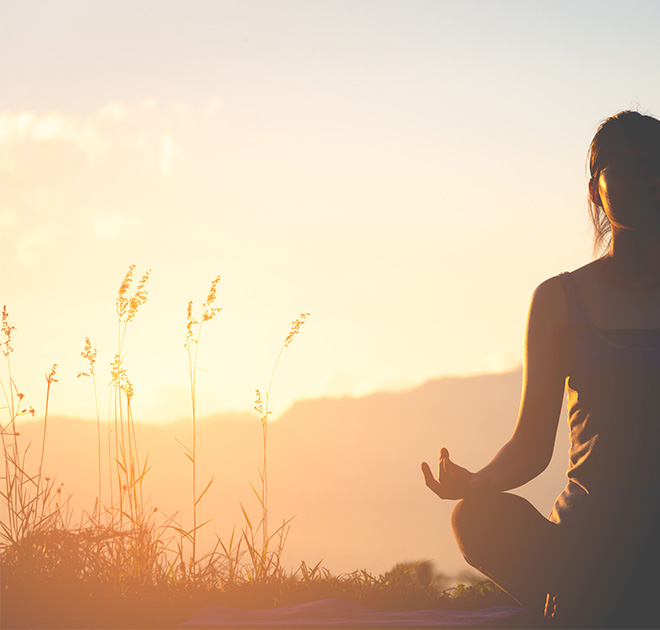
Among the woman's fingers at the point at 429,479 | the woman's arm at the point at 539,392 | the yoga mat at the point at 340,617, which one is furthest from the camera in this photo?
the yoga mat at the point at 340,617

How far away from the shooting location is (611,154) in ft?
7.25

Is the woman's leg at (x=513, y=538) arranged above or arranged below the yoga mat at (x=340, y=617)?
above

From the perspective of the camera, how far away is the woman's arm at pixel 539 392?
7.20 feet

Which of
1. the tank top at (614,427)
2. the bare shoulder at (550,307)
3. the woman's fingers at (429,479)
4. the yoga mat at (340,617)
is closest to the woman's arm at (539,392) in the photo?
the bare shoulder at (550,307)

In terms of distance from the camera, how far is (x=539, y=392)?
2244mm

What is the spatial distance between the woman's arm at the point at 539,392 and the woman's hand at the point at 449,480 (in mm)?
154

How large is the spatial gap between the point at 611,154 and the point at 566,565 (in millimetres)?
1213

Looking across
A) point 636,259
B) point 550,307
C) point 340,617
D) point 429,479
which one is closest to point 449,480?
point 429,479

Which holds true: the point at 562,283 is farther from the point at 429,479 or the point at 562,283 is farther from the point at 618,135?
the point at 429,479

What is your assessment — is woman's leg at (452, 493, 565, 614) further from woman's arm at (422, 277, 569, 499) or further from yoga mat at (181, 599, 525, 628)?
yoga mat at (181, 599, 525, 628)

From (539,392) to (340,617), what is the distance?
1.21 metres

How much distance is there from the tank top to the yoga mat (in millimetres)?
593

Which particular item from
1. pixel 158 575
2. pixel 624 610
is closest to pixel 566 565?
pixel 624 610

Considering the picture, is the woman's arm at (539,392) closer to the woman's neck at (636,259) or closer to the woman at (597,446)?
the woman at (597,446)
